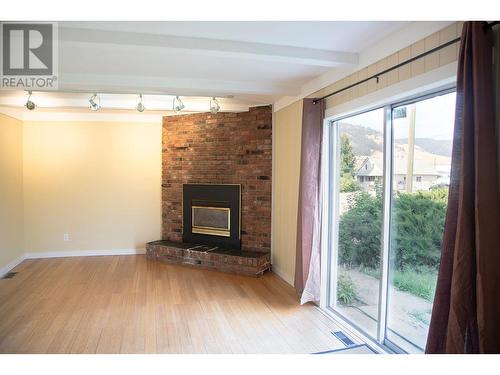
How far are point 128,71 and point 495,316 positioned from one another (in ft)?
11.5

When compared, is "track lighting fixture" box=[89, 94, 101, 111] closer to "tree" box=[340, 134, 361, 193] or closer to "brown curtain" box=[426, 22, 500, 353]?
"tree" box=[340, 134, 361, 193]

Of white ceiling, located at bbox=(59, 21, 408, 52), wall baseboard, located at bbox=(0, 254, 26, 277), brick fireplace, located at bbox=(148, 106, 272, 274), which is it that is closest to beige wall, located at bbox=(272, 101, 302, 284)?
brick fireplace, located at bbox=(148, 106, 272, 274)

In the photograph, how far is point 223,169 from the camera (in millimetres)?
5480

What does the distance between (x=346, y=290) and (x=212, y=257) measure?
2.23 meters

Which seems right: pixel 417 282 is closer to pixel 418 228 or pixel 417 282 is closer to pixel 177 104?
pixel 418 228

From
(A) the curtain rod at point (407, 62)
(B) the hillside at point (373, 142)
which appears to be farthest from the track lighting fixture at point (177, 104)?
(B) the hillside at point (373, 142)

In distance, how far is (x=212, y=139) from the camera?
5.55 metres

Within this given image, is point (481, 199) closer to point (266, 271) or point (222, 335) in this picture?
point (222, 335)

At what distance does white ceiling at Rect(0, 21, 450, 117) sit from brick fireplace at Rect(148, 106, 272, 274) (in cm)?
120

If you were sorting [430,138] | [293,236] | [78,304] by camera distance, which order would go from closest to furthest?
[430,138]
[78,304]
[293,236]

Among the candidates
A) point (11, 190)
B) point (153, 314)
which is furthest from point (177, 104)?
point (11, 190)

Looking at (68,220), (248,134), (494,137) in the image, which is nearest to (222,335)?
(494,137)

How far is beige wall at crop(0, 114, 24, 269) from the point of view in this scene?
4.90 metres

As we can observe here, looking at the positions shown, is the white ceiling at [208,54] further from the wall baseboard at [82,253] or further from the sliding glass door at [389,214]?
the wall baseboard at [82,253]
